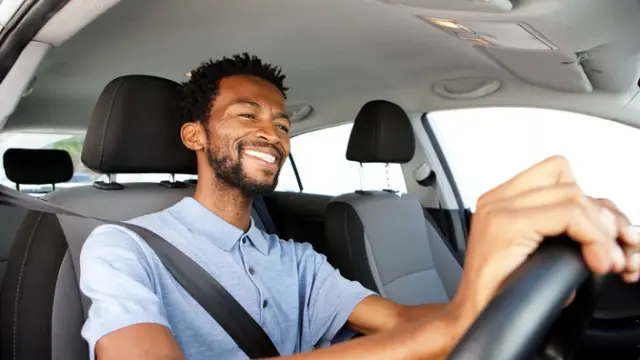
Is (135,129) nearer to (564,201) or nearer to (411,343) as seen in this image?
(411,343)

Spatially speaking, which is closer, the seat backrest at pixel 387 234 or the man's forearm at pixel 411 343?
the man's forearm at pixel 411 343

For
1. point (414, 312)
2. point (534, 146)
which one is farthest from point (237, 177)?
point (534, 146)

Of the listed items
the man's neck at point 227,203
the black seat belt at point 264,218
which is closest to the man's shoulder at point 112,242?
the man's neck at point 227,203

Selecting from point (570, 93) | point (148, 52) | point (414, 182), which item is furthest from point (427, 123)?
point (148, 52)

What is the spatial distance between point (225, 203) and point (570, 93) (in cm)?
151

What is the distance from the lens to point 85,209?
1.56m

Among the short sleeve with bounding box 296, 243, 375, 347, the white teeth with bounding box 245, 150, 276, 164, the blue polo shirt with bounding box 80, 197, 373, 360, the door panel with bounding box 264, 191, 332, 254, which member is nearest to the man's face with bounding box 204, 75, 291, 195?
the white teeth with bounding box 245, 150, 276, 164

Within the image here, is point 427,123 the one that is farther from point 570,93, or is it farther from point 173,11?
point 173,11

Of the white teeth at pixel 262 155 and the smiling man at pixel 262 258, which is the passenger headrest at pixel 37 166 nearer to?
the smiling man at pixel 262 258

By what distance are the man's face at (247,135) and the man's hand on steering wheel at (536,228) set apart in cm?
93

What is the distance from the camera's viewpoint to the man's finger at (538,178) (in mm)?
573

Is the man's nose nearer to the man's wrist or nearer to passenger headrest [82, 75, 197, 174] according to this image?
passenger headrest [82, 75, 197, 174]

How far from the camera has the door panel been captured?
310 centimetres

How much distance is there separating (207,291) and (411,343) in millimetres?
714
